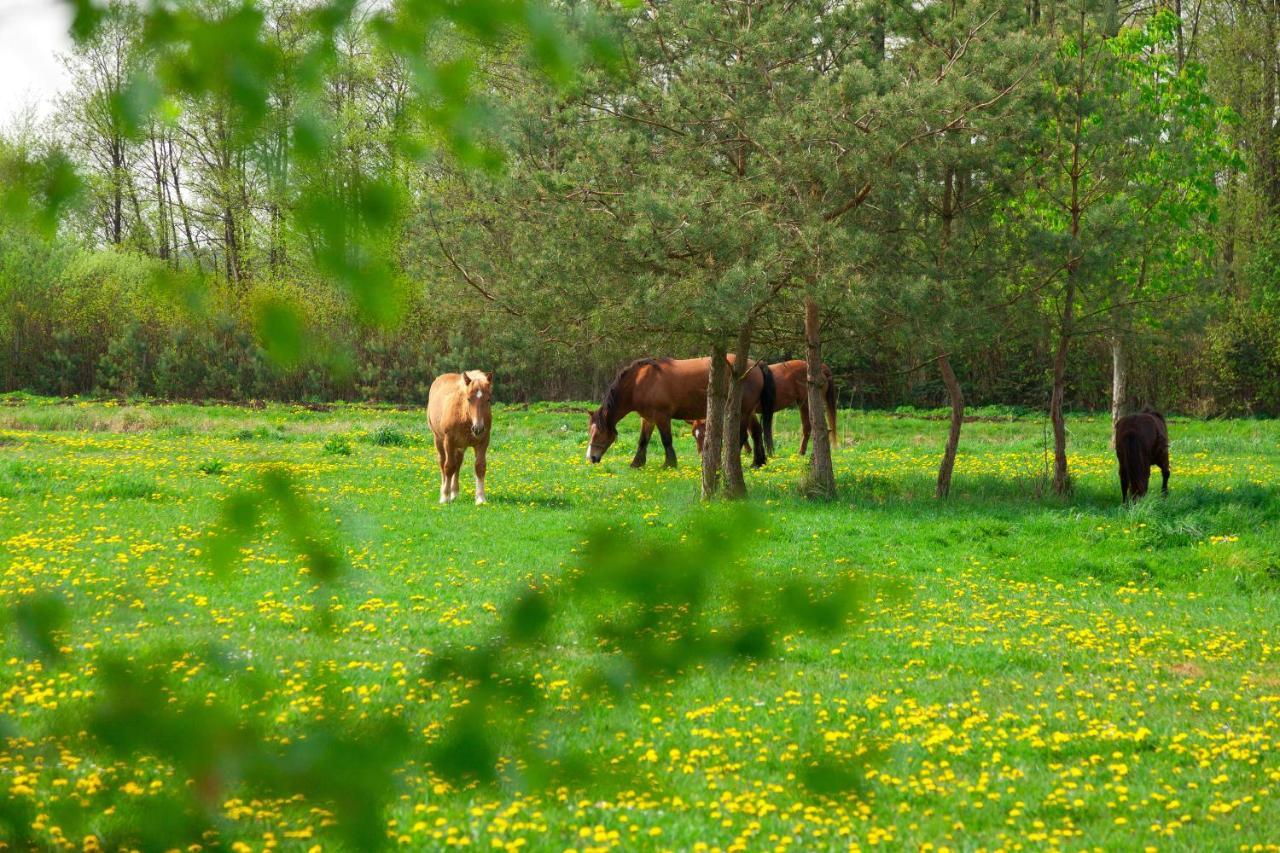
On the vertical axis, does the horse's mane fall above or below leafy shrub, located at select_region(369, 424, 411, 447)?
above

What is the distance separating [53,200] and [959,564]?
10.4 m

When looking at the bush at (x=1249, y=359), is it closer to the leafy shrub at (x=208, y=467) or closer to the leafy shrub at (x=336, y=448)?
the leafy shrub at (x=336, y=448)

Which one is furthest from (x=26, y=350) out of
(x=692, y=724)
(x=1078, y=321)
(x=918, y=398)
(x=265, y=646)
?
(x=265, y=646)

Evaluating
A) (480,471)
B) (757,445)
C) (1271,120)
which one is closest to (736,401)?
(757,445)

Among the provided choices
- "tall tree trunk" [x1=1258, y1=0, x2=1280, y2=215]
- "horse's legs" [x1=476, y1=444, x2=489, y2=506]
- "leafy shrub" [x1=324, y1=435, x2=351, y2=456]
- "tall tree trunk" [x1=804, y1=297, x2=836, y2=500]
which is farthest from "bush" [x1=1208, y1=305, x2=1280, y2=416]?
"horse's legs" [x1=476, y1=444, x2=489, y2=506]

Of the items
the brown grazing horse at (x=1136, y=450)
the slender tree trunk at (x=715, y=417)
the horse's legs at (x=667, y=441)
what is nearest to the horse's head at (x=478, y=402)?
the slender tree trunk at (x=715, y=417)

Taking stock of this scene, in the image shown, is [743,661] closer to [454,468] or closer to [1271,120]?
[454,468]

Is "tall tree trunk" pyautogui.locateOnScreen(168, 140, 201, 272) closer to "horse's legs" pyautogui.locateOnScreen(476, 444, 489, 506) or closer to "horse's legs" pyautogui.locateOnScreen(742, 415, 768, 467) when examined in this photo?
"horse's legs" pyautogui.locateOnScreen(476, 444, 489, 506)

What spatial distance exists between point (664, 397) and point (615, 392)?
0.73 m

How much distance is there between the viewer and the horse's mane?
1798cm

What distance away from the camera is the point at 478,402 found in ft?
46.0

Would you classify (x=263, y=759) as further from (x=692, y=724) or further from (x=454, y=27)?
(x=692, y=724)

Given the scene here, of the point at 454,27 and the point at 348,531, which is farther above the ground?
the point at 454,27

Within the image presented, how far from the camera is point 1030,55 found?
43.8ft
